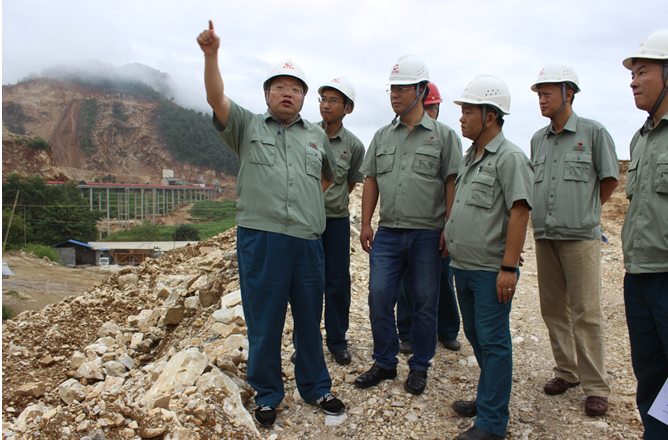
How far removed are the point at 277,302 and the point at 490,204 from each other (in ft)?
4.76

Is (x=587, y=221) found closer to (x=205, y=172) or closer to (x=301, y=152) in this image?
(x=301, y=152)

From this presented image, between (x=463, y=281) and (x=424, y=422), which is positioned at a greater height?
(x=463, y=281)

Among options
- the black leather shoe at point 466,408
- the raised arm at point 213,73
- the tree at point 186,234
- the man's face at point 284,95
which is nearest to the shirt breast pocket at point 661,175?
the black leather shoe at point 466,408

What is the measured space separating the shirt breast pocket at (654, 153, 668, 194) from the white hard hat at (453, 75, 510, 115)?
0.89 m

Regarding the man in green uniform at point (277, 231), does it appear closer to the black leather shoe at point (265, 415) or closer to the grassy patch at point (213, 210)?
the black leather shoe at point (265, 415)

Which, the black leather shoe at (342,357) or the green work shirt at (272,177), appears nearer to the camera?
the green work shirt at (272,177)

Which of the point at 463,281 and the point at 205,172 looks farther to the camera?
the point at 205,172

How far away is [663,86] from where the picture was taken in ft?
6.58

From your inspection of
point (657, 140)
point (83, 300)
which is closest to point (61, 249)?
point (83, 300)

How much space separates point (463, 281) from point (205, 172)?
99998mm

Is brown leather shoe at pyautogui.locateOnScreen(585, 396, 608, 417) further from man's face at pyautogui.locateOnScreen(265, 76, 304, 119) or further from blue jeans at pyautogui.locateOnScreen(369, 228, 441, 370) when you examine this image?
man's face at pyautogui.locateOnScreen(265, 76, 304, 119)

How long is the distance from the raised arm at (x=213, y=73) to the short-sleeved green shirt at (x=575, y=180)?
235 centimetres

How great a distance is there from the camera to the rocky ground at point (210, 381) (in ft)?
8.23

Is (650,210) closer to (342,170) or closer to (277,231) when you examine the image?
(277,231)
